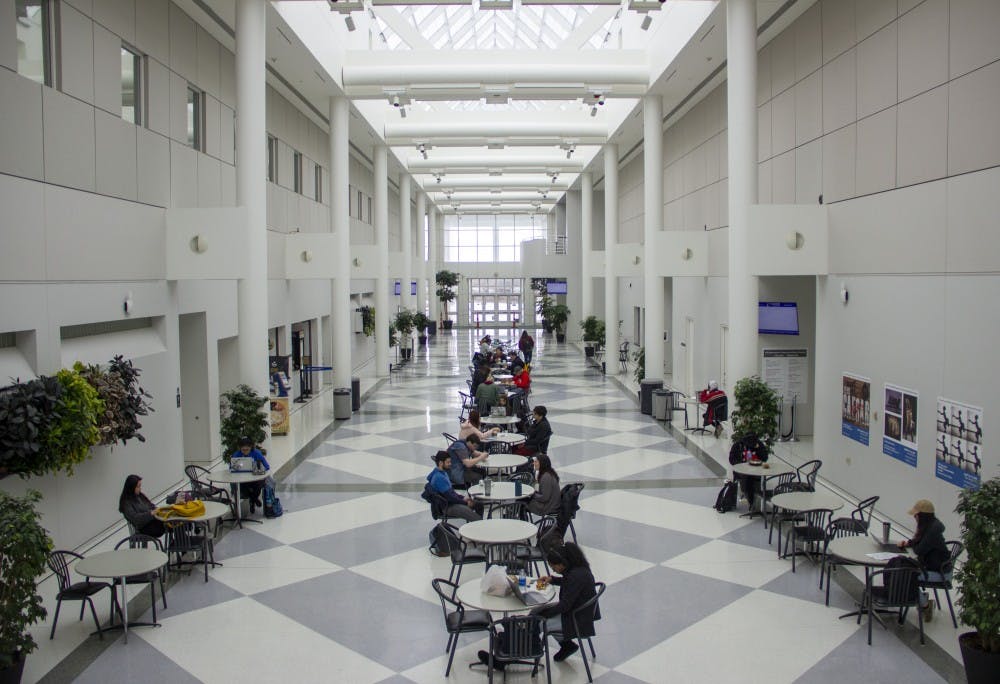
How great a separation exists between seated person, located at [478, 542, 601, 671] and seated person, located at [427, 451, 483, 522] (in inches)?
110

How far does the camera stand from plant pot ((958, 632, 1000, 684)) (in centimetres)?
553

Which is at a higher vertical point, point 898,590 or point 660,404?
point 660,404

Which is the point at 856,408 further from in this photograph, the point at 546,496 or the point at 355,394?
the point at 355,394

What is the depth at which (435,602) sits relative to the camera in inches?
298

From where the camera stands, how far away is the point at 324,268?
52.5 ft

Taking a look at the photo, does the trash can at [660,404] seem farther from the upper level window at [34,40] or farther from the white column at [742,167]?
the upper level window at [34,40]

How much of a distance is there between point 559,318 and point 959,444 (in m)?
29.6

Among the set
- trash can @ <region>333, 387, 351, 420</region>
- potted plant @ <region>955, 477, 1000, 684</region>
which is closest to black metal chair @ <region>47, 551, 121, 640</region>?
potted plant @ <region>955, 477, 1000, 684</region>

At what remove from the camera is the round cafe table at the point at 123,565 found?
6.67m

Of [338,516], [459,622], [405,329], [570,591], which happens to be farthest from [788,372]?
[405,329]

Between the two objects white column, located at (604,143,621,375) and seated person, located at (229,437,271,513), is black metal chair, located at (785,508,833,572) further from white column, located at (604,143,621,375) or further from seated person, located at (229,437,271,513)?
white column, located at (604,143,621,375)

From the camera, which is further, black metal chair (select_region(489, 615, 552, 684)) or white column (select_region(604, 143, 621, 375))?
white column (select_region(604, 143, 621, 375))

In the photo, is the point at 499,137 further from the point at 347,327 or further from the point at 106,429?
the point at 106,429

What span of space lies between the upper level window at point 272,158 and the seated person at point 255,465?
855cm
